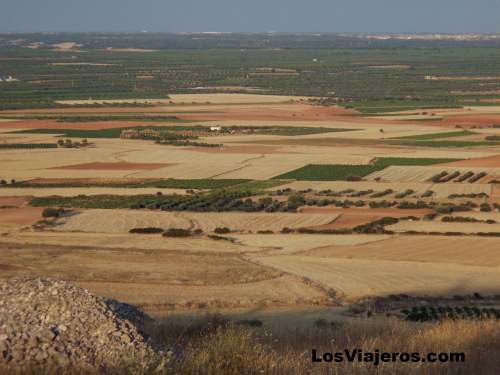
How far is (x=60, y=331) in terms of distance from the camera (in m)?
9.80

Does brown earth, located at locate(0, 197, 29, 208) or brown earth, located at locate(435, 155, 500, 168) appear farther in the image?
brown earth, located at locate(435, 155, 500, 168)

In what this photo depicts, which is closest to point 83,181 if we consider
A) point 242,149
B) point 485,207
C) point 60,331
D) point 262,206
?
point 262,206

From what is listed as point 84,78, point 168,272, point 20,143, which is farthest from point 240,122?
point 84,78

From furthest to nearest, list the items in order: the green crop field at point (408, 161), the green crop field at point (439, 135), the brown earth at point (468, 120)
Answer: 1. the brown earth at point (468, 120)
2. the green crop field at point (439, 135)
3. the green crop field at point (408, 161)

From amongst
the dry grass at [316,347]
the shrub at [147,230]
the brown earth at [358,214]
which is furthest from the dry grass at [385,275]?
the dry grass at [316,347]

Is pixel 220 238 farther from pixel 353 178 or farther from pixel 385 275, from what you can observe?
pixel 353 178

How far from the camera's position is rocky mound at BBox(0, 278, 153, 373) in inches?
364

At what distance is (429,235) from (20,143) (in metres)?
46.0

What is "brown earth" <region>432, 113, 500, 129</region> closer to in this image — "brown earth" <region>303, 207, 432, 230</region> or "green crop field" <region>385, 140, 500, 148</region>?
"green crop field" <region>385, 140, 500, 148</region>

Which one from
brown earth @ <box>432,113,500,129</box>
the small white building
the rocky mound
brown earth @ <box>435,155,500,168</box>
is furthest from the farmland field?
the small white building

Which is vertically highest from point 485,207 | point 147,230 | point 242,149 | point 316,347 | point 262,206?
point 316,347

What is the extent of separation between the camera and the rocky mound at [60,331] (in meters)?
9.25

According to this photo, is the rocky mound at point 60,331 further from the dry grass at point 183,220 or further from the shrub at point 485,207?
the shrub at point 485,207

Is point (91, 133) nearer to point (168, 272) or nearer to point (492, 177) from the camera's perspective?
point (492, 177)
